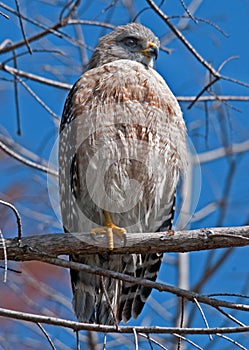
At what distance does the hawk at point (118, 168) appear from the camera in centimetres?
418

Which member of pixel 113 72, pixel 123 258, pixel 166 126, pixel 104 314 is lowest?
pixel 104 314

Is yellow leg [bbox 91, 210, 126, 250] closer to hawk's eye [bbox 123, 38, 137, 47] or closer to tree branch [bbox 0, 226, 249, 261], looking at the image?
tree branch [bbox 0, 226, 249, 261]

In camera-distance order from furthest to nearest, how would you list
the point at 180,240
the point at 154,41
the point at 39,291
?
1. the point at 39,291
2. the point at 154,41
3. the point at 180,240

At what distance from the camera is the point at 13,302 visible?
5.78 metres

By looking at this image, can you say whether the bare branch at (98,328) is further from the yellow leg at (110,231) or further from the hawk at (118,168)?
the hawk at (118,168)

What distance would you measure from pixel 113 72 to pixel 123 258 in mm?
1134

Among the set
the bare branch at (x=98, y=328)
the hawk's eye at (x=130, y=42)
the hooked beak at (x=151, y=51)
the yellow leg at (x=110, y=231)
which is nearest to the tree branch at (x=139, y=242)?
the yellow leg at (x=110, y=231)

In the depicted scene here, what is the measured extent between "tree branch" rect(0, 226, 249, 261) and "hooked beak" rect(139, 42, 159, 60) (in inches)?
66.8

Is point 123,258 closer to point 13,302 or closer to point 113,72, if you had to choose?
point 113,72

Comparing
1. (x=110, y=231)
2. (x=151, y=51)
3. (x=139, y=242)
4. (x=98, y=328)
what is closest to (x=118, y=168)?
(x=110, y=231)

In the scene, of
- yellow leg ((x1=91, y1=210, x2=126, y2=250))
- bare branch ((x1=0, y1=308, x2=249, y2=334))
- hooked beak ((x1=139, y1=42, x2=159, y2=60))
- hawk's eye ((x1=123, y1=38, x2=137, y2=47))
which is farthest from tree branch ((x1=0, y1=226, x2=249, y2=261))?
hawk's eye ((x1=123, y1=38, x2=137, y2=47))

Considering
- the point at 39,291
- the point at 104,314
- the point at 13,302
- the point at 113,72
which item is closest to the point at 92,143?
the point at 113,72

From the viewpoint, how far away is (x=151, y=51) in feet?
16.0

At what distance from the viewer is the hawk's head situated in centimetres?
490
